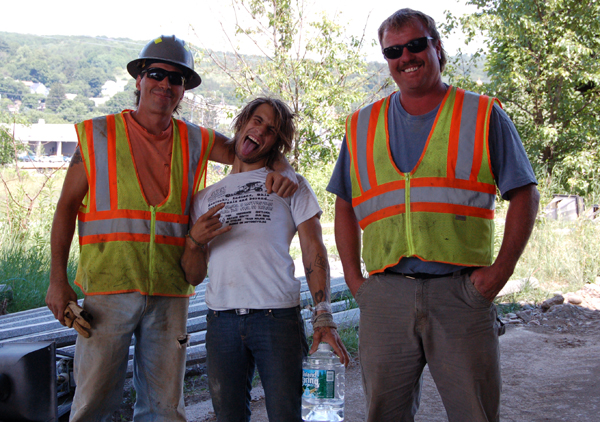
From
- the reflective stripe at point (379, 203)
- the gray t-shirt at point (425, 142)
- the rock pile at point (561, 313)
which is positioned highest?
the gray t-shirt at point (425, 142)

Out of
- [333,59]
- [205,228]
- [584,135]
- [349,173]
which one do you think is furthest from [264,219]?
[584,135]

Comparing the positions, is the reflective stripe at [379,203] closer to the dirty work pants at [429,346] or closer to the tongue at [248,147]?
the dirty work pants at [429,346]

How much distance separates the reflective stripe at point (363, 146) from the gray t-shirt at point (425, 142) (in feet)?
0.44

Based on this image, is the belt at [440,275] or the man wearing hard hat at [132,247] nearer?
the belt at [440,275]

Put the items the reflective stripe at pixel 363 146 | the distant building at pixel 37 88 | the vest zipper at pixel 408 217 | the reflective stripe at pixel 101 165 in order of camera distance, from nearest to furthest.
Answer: the vest zipper at pixel 408 217 < the reflective stripe at pixel 363 146 < the reflective stripe at pixel 101 165 < the distant building at pixel 37 88

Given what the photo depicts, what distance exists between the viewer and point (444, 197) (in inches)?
99.5

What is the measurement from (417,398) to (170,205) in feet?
5.42

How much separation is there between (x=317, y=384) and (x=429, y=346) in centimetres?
56

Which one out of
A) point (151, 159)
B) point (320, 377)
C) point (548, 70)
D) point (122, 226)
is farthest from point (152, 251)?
point (548, 70)

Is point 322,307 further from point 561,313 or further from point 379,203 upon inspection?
point 561,313

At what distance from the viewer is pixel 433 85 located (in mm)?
2693

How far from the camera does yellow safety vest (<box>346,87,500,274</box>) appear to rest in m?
2.50

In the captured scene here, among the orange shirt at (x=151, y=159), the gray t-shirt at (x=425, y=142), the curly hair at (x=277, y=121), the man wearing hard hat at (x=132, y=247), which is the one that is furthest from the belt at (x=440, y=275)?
the orange shirt at (x=151, y=159)

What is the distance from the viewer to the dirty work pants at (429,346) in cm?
243
